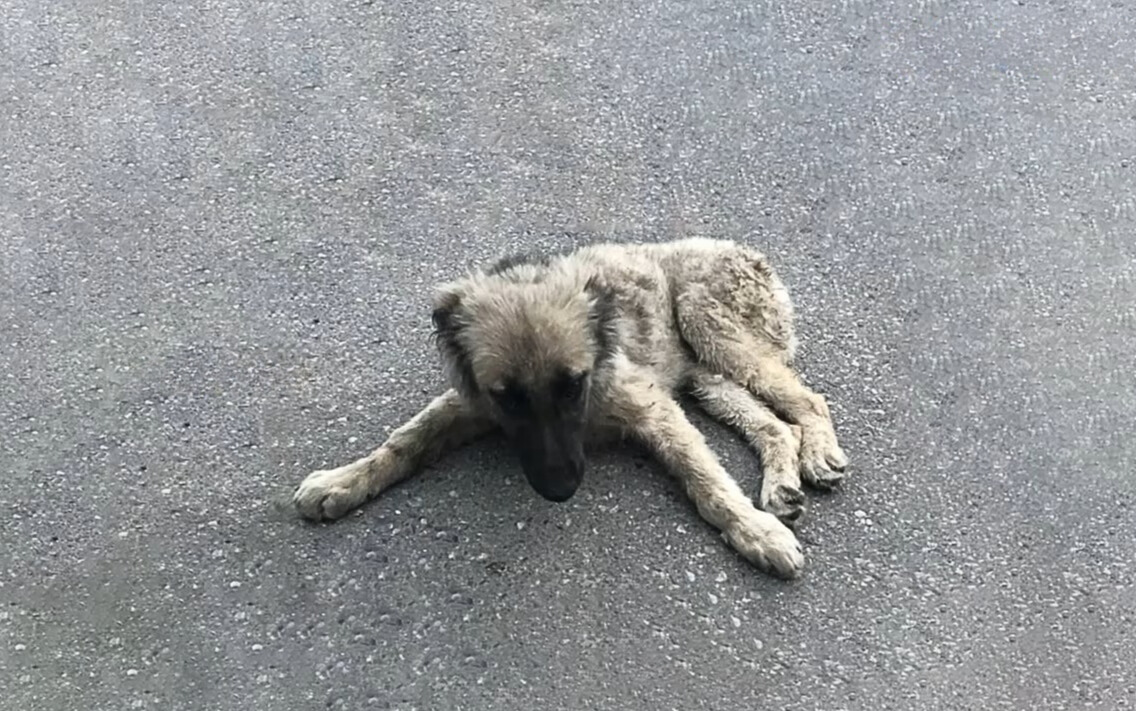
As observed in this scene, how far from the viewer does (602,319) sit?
4.46m

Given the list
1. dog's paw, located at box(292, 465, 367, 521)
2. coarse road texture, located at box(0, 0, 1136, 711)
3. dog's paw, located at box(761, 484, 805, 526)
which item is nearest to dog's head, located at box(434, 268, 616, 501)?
coarse road texture, located at box(0, 0, 1136, 711)

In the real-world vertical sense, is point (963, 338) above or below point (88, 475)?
above

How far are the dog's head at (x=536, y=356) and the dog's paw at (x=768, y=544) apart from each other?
0.54m

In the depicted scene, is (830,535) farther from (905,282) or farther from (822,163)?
(822,163)

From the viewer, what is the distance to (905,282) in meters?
5.43

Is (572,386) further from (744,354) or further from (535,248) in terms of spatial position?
(535,248)

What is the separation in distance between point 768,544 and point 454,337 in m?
1.20

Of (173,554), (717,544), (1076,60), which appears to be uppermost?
(1076,60)

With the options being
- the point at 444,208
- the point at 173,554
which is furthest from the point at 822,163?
the point at 173,554

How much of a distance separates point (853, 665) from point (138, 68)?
4691 millimetres

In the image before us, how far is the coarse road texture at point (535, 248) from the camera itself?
4070 millimetres

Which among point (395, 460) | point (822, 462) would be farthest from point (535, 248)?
point (822, 462)

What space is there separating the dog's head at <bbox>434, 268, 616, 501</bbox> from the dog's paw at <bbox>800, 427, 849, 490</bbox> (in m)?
0.73

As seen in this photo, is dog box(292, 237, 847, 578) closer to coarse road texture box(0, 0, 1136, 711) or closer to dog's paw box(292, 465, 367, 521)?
dog's paw box(292, 465, 367, 521)
